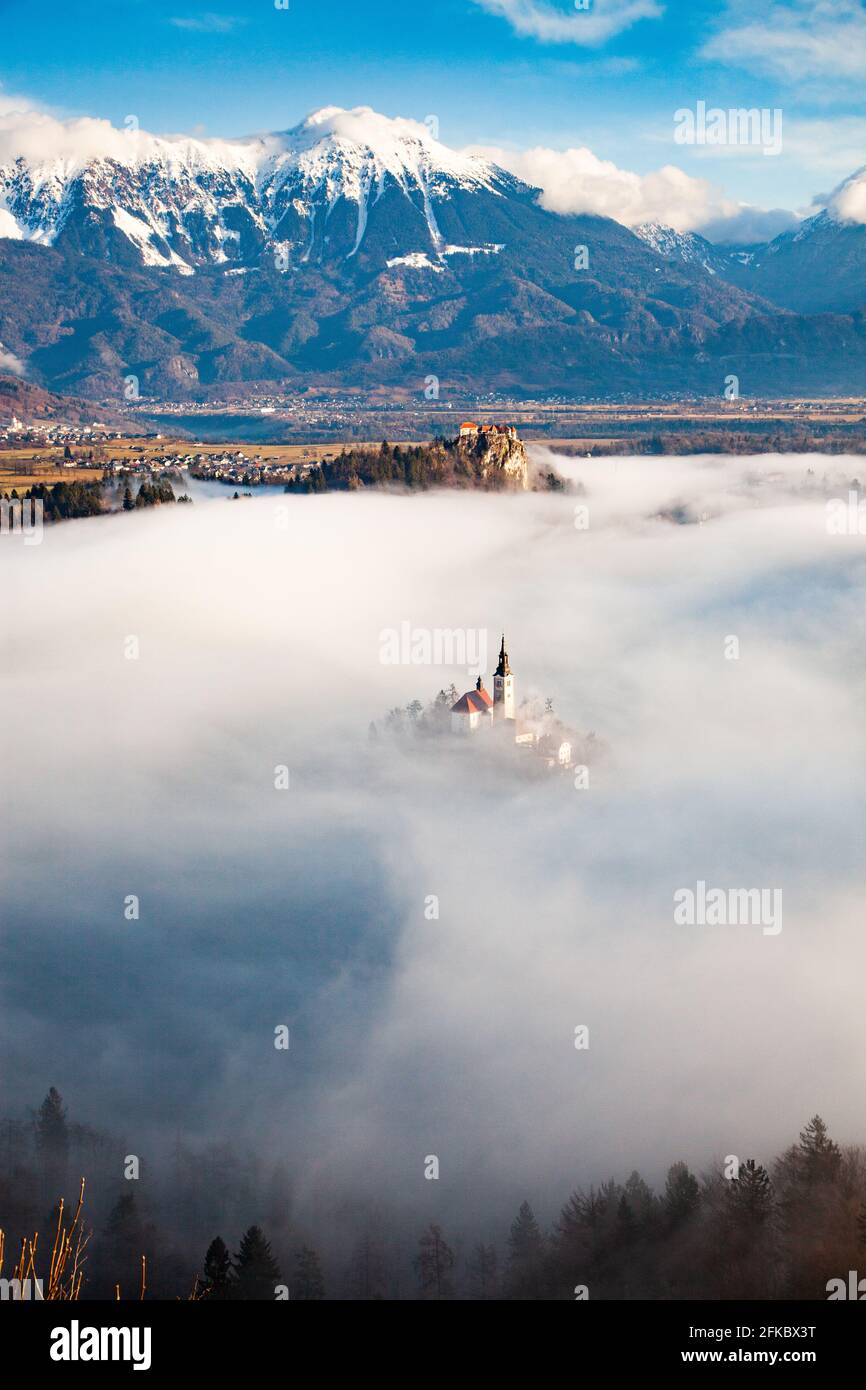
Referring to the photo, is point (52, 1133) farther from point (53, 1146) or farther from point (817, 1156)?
point (817, 1156)

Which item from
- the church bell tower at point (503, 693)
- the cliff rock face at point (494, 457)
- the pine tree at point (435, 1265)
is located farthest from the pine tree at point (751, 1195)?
the cliff rock face at point (494, 457)

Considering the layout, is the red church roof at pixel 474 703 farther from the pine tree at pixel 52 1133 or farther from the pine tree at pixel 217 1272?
the pine tree at pixel 217 1272

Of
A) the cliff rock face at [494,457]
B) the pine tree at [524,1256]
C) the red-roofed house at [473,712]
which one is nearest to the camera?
the pine tree at [524,1256]

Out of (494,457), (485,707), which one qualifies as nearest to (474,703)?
(485,707)

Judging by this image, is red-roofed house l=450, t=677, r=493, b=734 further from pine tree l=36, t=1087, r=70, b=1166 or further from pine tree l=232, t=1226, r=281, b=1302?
pine tree l=232, t=1226, r=281, b=1302

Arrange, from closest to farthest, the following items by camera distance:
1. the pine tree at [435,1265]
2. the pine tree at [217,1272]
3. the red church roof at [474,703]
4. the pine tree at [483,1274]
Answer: the pine tree at [217,1272] < the pine tree at [483,1274] < the pine tree at [435,1265] < the red church roof at [474,703]

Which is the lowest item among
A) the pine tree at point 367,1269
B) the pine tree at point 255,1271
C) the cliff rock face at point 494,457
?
the pine tree at point 367,1269

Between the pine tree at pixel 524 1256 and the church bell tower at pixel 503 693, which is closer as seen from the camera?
the pine tree at pixel 524 1256
